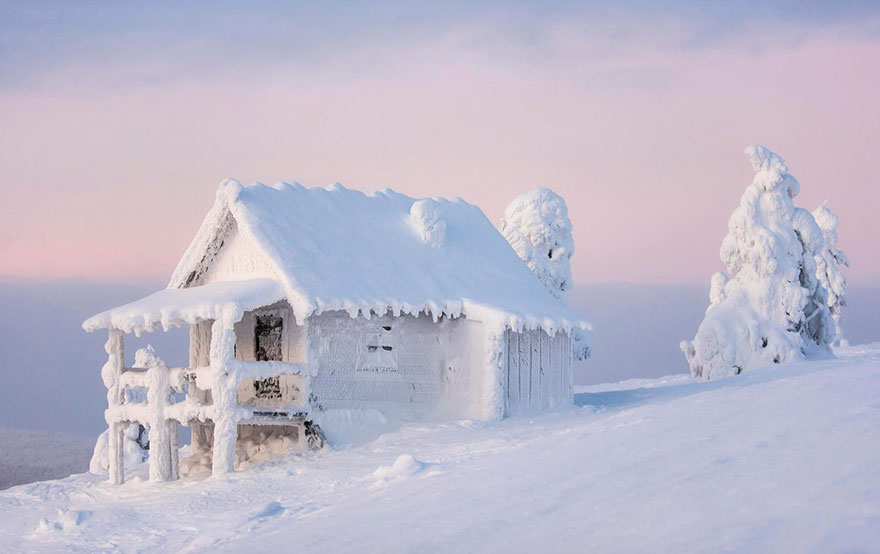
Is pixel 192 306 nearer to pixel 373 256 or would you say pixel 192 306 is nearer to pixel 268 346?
pixel 268 346

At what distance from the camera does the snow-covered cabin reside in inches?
894

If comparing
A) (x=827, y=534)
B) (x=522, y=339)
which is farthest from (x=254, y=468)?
(x=827, y=534)

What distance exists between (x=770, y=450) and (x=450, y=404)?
38.9 feet

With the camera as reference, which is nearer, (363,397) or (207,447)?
(363,397)

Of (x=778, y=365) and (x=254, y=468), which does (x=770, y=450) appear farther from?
(x=778, y=365)

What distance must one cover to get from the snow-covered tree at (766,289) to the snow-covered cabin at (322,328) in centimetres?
1273

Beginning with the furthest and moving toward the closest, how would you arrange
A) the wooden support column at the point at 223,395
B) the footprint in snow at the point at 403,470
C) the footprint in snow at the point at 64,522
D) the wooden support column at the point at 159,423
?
the wooden support column at the point at 159,423, the wooden support column at the point at 223,395, the footprint in snow at the point at 64,522, the footprint in snow at the point at 403,470

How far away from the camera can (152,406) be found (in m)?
23.1

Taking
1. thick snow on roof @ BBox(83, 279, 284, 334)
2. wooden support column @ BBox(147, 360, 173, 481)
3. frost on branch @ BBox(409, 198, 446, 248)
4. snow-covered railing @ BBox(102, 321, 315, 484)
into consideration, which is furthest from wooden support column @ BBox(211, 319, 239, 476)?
frost on branch @ BBox(409, 198, 446, 248)

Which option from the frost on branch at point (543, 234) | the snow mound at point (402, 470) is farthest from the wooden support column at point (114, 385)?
the frost on branch at point (543, 234)

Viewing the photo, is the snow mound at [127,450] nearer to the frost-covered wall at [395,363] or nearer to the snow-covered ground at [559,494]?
the snow-covered ground at [559,494]

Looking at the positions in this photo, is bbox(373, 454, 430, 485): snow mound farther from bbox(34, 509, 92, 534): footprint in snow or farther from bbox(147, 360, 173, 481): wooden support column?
bbox(147, 360, 173, 481): wooden support column

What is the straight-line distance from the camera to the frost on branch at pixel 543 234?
120ft

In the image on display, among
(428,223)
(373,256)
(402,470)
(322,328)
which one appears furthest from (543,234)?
(402,470)
